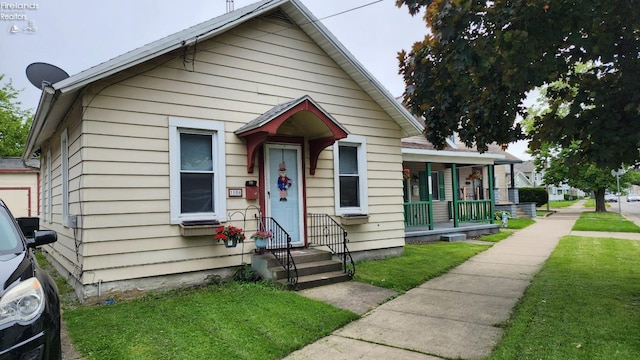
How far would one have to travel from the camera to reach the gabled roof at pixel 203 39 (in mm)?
5603

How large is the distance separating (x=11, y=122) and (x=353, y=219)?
32311mm

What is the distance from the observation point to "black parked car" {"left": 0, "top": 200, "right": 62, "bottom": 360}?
101 inches

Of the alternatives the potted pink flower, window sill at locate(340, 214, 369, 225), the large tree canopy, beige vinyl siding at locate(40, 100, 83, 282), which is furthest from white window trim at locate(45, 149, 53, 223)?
the large tree canopy

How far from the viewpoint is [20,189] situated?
17.7 m

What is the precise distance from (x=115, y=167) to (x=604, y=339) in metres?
6.70

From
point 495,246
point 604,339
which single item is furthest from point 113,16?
point 604,339

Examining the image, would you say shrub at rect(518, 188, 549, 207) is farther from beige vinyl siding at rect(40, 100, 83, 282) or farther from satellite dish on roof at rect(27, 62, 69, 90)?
satellite dish on roof at rect(27, 62, 69, 90)

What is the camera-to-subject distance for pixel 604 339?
4086 mm

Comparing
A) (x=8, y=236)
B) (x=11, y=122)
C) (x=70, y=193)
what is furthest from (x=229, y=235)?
(x=11, y=122)

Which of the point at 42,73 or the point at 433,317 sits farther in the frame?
the point at 42,73

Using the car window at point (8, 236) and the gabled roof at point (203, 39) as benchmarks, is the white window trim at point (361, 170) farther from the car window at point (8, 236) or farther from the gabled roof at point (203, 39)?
the car window at point (8, 236)

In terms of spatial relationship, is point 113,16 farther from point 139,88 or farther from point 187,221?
point 187,221

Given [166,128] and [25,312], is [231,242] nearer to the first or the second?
[166,128]

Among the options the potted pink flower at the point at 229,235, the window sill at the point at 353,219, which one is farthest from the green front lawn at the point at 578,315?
the potted pink flower at the point at 229,235
